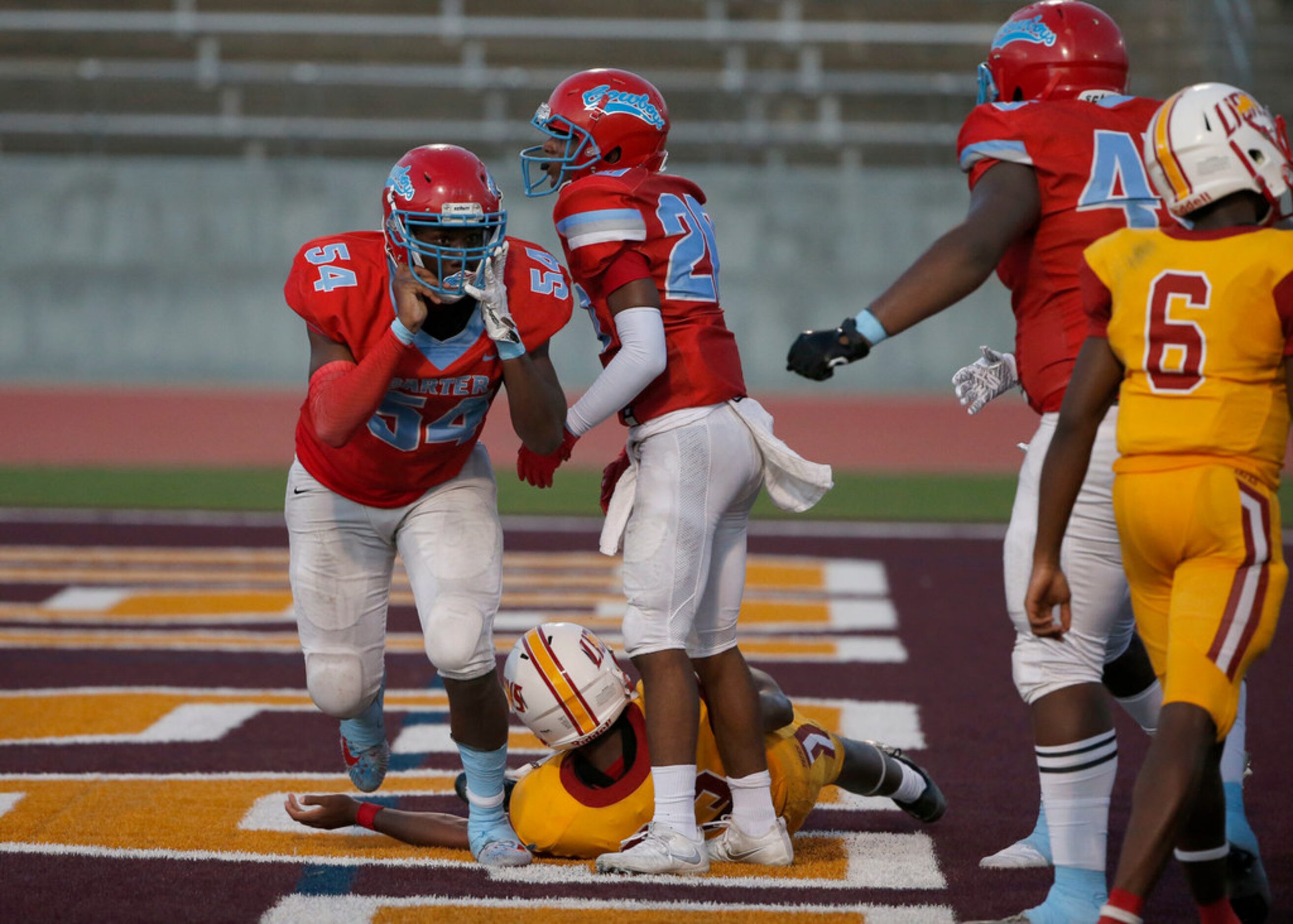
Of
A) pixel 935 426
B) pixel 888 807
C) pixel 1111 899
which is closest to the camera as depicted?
pixel 1111 899

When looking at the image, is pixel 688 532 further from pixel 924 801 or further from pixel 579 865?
pixel 924 801

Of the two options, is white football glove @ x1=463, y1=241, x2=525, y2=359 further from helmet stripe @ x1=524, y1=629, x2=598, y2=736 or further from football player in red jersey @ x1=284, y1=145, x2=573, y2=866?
helmet stripe @ x1=524, y1=629, x2=598, y2=736

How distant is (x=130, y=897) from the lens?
10.8 feet

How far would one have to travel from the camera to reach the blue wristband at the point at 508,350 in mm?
3578

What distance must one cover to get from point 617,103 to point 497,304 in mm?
626

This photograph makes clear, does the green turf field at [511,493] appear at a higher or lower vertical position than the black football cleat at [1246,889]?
lower

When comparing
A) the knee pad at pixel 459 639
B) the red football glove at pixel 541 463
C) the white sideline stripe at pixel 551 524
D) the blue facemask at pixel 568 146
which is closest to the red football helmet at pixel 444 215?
the blue facemask at pixel 568 146

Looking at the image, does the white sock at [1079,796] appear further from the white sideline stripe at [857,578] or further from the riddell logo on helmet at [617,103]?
the white sideline stripe at [857,578]

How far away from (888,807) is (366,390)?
5.93 ft

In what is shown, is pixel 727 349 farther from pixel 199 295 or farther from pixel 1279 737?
pixel 199 295

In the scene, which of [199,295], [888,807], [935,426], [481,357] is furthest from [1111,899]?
[199,295]

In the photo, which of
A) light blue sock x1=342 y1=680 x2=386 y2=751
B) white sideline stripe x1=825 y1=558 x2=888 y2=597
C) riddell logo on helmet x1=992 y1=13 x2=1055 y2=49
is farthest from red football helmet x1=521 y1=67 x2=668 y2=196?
white sideline stripe x1=825 y1=558 x2=888 y2=597

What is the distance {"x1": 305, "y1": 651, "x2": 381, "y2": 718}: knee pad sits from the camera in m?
3.91

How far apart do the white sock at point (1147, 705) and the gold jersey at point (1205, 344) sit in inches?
38.9
